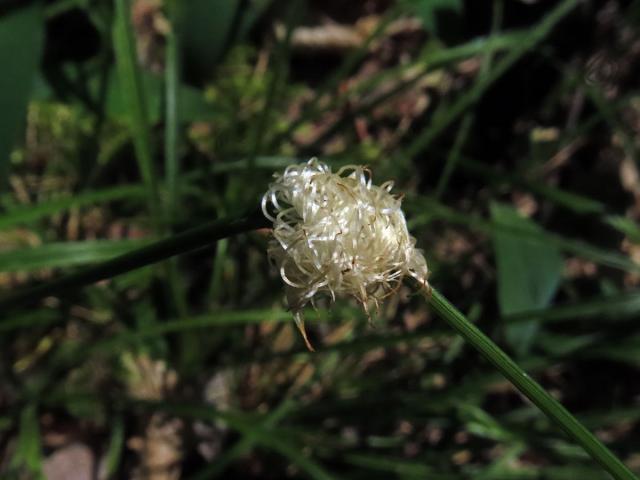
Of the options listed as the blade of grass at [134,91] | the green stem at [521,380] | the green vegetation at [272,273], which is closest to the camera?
the green stem at [521,380]

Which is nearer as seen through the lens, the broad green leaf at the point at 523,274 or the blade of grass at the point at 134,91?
the blade of grass at the point at 134,91

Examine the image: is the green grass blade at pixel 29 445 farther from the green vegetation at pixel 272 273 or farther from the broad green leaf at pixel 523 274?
the broad green leaf at pixel 523 274

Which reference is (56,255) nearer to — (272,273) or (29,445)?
(29,445)

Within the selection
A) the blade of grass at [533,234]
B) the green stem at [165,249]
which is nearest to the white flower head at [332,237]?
the green stem at [165,249]

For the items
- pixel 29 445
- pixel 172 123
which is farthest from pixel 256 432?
pixel 172 123

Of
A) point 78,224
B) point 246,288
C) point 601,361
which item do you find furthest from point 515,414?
point 78,224

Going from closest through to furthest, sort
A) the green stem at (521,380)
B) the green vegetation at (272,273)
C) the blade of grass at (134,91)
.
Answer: the green stem at (521,380), the blade of grass at (134,91), the green vegetation at (272,273)

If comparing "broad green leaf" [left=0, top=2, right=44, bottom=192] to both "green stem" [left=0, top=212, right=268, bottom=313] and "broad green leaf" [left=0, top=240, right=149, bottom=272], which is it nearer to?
"broad green leaf" [left=0, top=240, right=149, bottom=272]
